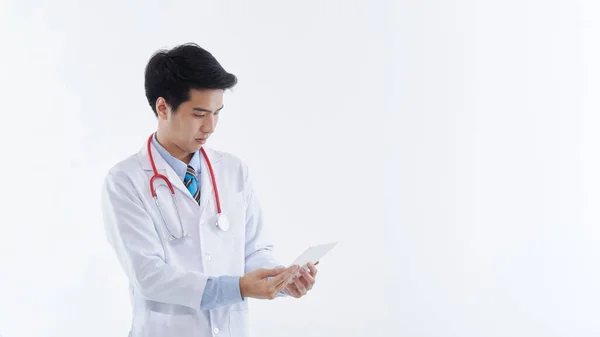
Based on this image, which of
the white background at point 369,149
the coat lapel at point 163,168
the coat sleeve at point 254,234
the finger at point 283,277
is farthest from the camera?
the white background at point 369,149

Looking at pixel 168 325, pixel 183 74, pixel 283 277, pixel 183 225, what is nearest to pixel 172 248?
pixel 183 225

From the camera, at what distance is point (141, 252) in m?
1.55

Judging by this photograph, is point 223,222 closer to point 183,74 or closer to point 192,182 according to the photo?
point 192,182

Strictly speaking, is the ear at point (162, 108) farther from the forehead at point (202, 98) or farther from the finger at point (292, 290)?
the finger at point (292, 290)

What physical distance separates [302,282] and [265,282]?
0.10m

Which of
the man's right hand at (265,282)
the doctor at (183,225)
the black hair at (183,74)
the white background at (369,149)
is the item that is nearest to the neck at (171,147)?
the doctor at (183,225)

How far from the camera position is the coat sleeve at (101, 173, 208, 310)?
154 centimetres

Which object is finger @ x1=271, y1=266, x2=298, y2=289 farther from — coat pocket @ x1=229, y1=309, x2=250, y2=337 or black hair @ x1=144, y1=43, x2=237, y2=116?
black hair @ x1=144, y1=43, x2=237, y2=116

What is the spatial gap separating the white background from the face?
5.78ft

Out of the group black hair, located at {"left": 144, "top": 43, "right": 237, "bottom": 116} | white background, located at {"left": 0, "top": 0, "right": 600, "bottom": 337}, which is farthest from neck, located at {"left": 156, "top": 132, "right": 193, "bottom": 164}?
white background, located at {"left": 0, "top": 0, "right": 600, "bottom": 337}

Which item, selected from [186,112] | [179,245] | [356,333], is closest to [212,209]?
[179,245]

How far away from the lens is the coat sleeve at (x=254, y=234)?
177cm

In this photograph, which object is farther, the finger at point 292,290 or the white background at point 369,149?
the white background at point 369,149

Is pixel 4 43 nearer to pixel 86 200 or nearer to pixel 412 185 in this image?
pixel 86 200
